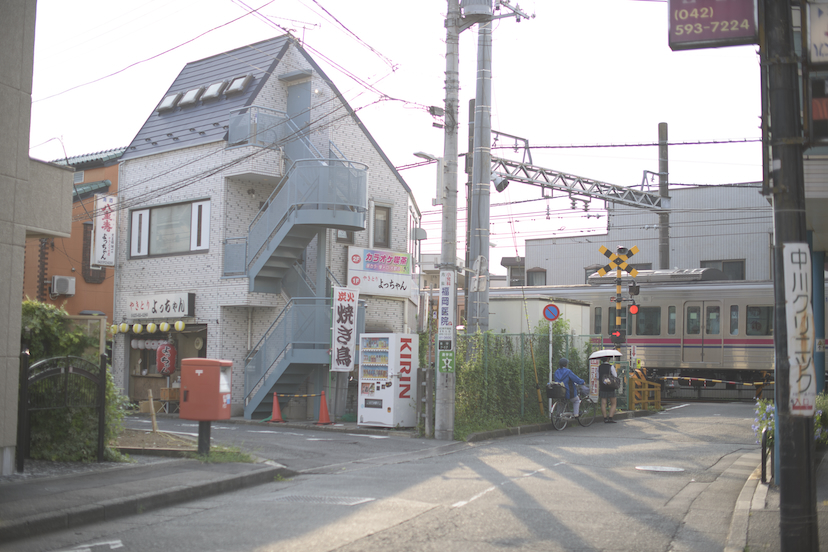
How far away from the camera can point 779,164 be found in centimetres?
606

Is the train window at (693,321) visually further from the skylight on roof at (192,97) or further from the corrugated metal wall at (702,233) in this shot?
the skylight on roof at (192,97)

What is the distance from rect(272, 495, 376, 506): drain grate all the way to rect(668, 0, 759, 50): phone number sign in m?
5.54

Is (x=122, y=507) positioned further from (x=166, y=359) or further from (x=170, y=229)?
(x=170, y=229)

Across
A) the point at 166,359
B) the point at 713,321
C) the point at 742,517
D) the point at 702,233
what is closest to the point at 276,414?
the point at 166,359

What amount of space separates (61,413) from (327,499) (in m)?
4.00

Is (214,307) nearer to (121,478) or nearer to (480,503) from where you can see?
(121,478)

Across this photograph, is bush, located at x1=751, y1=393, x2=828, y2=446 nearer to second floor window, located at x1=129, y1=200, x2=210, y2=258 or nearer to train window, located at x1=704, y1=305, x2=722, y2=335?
train window, located at x1=704, y1=305, x2=722, y2=335

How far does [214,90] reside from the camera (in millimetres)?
23406

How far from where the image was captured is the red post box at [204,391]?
1065 centimetres

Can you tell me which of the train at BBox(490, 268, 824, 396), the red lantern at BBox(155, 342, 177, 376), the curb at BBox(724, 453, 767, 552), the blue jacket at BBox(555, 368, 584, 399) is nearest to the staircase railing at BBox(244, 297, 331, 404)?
the red lantern at BBox(155, 342, 177, 376)

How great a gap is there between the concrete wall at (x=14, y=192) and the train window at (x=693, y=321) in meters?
21.7

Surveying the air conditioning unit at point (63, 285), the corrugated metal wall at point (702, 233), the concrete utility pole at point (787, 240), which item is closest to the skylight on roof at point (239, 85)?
the air conditioning unit at point (63, 285)

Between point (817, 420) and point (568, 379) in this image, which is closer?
point (817, 420)

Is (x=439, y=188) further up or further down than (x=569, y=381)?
further up
